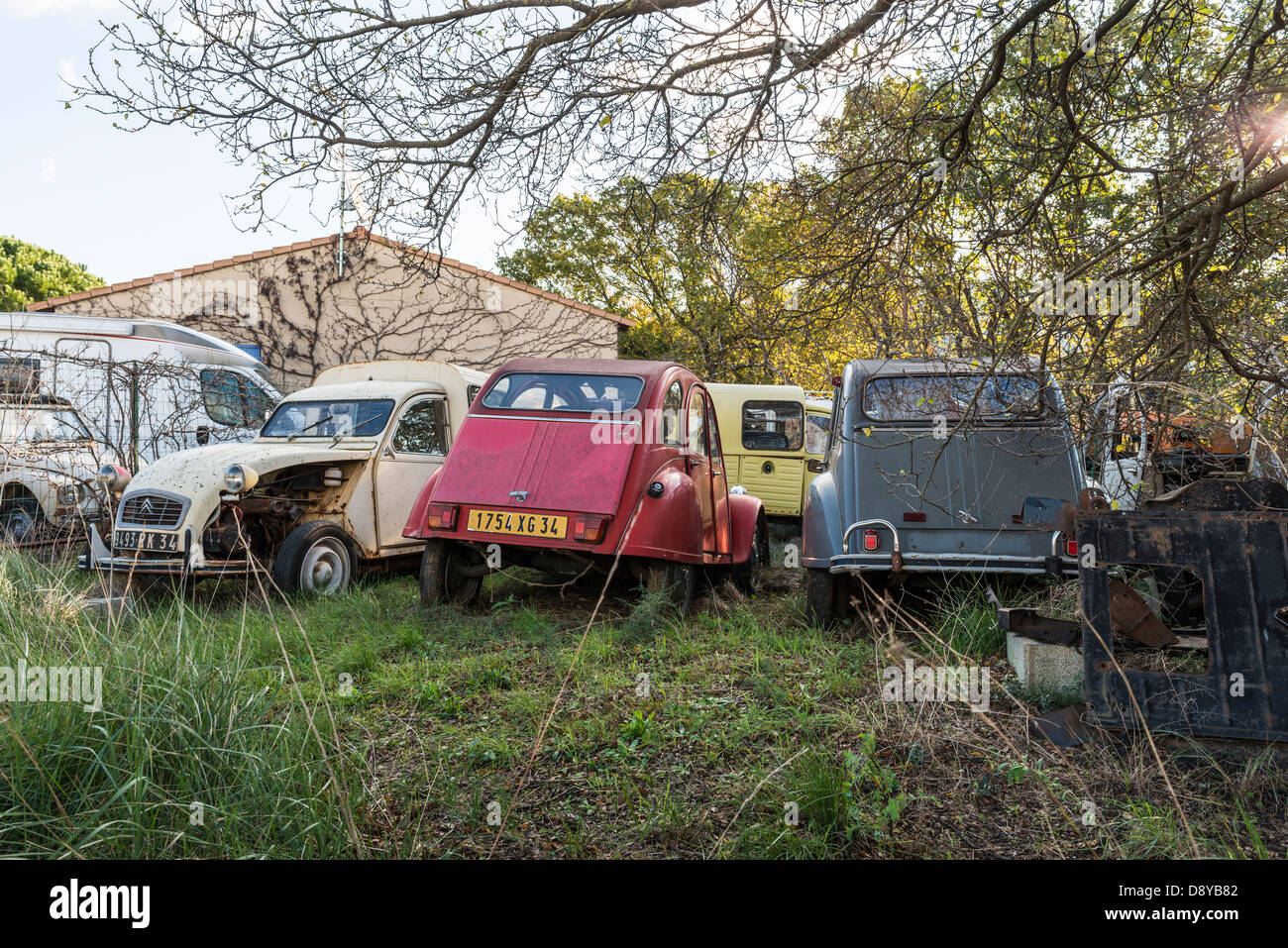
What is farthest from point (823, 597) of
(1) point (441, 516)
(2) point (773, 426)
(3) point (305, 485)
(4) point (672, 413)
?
(2) point (773, 426)

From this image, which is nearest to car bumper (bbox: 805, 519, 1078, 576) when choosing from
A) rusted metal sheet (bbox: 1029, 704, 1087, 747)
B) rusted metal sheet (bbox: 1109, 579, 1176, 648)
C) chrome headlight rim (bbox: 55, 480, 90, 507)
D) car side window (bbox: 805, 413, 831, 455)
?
rusted metal sheet (bbox: 1109, 579, 1176, 648)

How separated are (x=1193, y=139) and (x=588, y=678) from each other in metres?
4.03

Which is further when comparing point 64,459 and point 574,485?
point 64,459

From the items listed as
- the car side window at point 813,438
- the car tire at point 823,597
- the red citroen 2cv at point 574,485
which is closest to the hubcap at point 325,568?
the red citroen 2cv at point 574,485

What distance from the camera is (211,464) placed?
19.9 feet

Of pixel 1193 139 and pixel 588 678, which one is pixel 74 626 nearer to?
pixel 588 678

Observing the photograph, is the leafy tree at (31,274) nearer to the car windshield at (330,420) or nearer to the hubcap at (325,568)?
the car windshield at (330,420)

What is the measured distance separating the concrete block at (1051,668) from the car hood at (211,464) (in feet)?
18.4

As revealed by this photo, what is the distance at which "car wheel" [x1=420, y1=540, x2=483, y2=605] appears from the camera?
218 inches

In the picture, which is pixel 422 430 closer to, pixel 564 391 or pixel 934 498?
pixel 564 391

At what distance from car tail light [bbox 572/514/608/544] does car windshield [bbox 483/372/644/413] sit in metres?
1.08

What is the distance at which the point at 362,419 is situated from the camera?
288 inches

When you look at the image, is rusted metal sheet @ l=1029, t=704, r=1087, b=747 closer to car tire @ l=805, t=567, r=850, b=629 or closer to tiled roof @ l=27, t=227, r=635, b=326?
car tire @ l=805, t=567, r=850, b=629

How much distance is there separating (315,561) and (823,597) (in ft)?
13.3
